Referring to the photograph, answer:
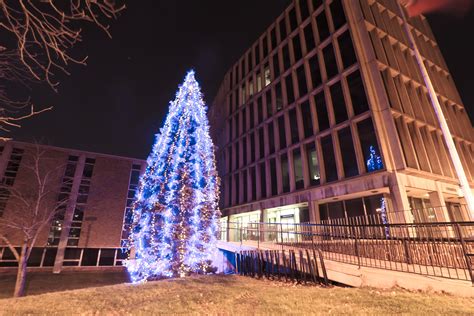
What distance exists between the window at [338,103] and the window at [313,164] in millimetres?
2917

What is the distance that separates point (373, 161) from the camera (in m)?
15.2

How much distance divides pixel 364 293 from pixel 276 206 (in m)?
15.8

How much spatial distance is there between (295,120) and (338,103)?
4497 millimetres

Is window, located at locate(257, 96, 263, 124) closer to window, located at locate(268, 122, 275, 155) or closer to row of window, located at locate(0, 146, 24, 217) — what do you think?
window, located at locate(268, 122, 275, 155)

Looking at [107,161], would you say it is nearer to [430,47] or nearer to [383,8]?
[383,8]

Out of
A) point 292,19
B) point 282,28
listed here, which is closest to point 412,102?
point 292,19

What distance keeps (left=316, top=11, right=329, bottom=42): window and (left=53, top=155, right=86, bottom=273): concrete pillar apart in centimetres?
2969

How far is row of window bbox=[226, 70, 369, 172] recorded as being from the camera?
1731 centimetres

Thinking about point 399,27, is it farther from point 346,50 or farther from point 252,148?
point 252,148

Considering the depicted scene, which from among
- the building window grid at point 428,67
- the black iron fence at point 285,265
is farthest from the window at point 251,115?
the black iron fence at point 285,265

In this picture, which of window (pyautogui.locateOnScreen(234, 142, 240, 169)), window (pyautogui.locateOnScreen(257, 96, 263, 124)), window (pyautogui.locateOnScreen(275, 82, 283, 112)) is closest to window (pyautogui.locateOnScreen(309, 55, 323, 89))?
window (pyautogui.locateOnScreen(275, 82, 283, 112))

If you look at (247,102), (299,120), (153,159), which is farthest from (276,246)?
(247,102)

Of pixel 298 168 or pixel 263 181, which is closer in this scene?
pixel 298 168

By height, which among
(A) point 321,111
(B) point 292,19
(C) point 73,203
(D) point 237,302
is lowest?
(D) point 237,302
